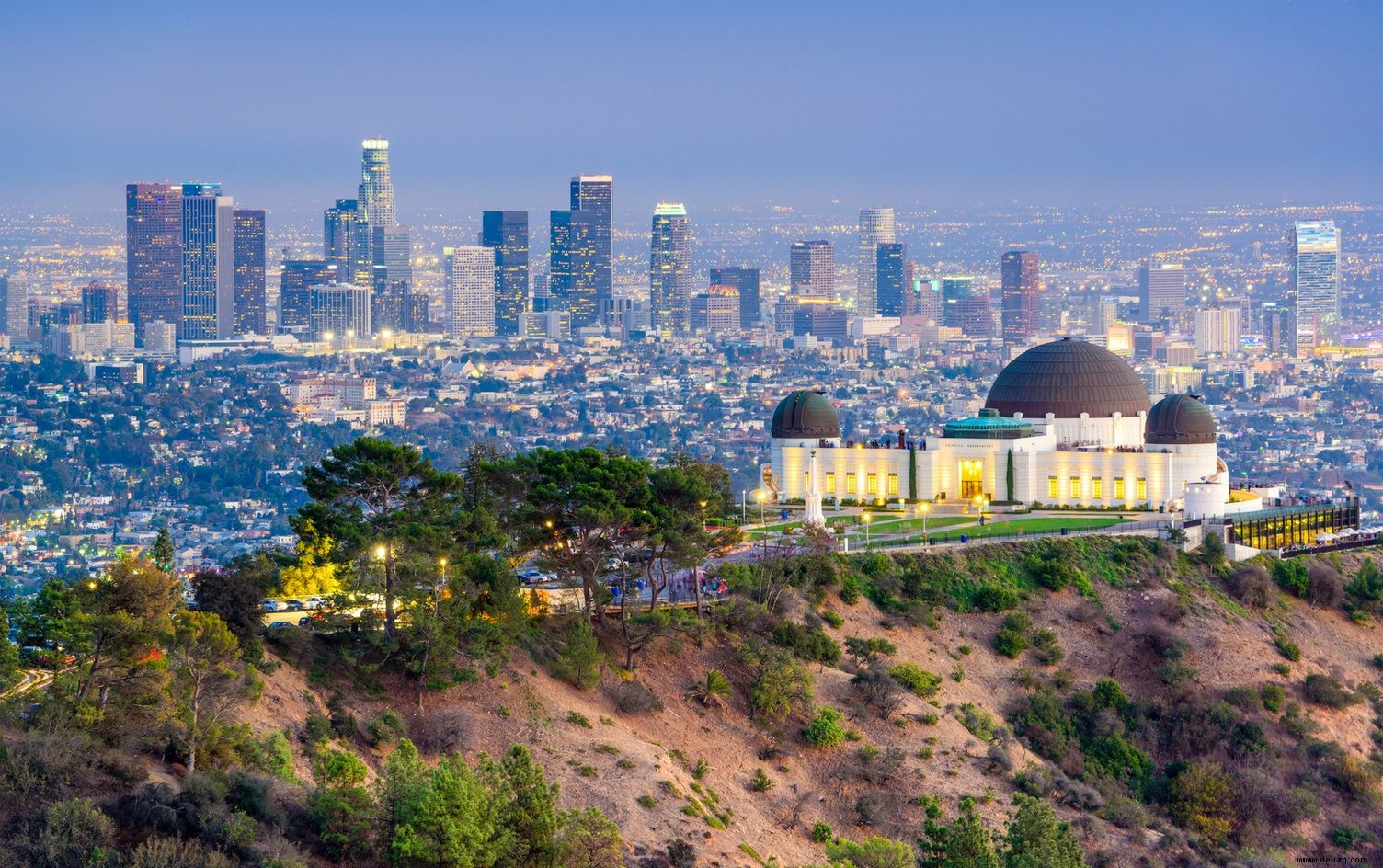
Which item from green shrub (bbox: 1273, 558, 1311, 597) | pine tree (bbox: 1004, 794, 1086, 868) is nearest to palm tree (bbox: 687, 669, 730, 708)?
pine tree (bbox: 1004, 794, 1086, 868)

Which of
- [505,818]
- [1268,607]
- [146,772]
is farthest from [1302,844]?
[146,772]

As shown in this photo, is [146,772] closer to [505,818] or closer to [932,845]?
[505,818]

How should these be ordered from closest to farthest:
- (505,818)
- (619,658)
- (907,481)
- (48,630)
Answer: (505,818) < (48,630) < (619,658) < (907,481)

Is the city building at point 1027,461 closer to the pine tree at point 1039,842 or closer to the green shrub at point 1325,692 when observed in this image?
the green shrub at point 1325,692

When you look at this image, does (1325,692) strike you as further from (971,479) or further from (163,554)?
(163,554)

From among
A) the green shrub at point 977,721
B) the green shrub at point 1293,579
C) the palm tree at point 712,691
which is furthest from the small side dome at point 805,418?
the palm tree at point 712,691

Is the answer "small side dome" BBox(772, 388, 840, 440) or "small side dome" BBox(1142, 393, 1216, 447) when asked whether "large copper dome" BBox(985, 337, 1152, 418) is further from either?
"small side dome" BBox(772, 388, 840, 440)

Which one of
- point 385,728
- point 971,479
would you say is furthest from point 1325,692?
point 385,728
